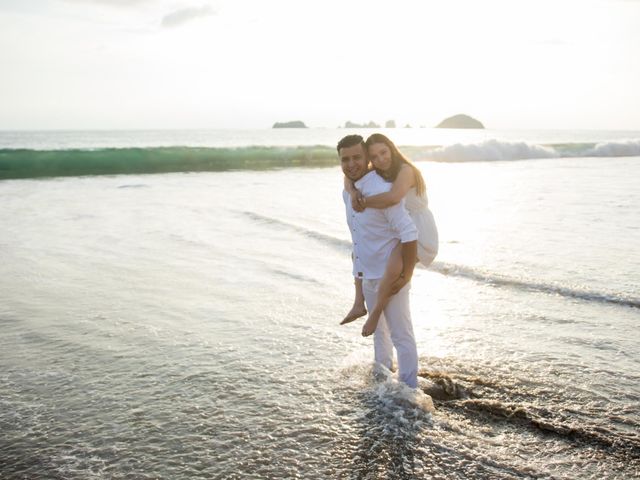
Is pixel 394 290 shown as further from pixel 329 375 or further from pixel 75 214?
pixel 75 214

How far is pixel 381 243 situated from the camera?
4.47 meters

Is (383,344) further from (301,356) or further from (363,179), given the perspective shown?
(363,179)

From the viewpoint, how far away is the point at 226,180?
84.4 ft

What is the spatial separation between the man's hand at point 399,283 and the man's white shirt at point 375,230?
0.16 meters

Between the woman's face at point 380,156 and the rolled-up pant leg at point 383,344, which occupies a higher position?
the woman's face at point 380,156

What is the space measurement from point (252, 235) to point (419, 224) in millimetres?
7560

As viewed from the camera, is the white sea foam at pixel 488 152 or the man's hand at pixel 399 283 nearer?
the man's hand at pixel 399 283

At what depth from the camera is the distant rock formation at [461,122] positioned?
178 metres

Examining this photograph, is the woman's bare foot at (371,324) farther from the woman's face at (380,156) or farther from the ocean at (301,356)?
the woman's face at (380,156)

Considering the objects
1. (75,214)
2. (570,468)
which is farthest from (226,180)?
(570,468)

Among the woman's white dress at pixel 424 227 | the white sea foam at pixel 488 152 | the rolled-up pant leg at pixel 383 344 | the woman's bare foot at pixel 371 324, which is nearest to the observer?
the woman's bare foot at pixel 371 324

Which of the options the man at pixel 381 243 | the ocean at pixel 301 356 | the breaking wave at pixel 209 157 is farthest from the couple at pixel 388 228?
the breaking wave at pixel 209 157

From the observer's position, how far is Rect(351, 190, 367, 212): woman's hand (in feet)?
14.2

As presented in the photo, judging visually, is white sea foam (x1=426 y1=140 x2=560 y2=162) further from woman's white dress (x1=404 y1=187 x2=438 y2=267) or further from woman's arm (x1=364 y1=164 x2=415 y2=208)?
woman's arm (x1=364 y1=164 x2=415 y2=208)
